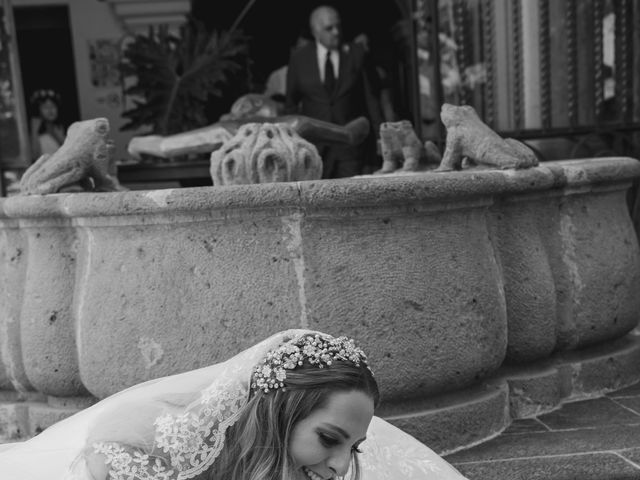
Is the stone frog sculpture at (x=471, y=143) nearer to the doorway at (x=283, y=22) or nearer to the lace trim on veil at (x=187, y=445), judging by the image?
the lace trim on veil at (x=187, y=445)

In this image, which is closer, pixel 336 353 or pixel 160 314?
pixel 336 353

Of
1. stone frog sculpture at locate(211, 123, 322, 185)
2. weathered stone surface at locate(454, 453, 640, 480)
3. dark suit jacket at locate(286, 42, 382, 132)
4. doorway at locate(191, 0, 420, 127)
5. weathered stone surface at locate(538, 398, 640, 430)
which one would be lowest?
weathered stone surface at locate(538, 398, 640, 430)

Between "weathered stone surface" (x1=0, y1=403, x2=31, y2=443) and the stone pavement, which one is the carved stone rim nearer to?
"weathered stone surface" (x1=0, y1=403, x2=31, y2=443)

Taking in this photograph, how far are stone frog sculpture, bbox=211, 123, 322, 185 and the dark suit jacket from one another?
129 inches

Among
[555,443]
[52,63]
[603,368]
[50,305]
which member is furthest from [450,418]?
[52,63]

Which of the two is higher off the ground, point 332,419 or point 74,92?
point 74,92

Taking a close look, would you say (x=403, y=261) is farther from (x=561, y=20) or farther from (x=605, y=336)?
(x=561, y=20)

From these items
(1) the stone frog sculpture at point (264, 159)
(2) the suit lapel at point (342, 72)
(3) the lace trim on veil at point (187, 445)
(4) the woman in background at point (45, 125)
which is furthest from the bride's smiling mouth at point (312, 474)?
(4) the woman in background at point (45, 125)

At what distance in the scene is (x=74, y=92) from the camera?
10.6 metres

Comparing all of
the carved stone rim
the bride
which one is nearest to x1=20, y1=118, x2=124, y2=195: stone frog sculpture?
the carved stone rim

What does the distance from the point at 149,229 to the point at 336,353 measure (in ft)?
4.84

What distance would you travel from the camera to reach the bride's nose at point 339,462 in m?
1.72

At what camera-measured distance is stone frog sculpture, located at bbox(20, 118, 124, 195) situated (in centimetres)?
351

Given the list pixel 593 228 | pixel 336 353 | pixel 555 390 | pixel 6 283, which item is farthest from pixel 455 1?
pixel 336 353
